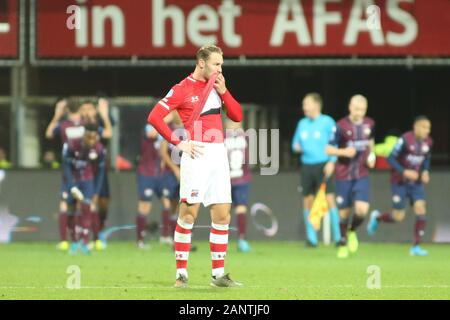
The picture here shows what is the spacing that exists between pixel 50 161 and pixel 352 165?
16.9 feet

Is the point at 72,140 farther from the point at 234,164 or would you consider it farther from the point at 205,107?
the point at 205,107

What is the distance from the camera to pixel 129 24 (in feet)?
60.6

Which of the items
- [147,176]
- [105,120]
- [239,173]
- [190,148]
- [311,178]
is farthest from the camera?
[147,176]

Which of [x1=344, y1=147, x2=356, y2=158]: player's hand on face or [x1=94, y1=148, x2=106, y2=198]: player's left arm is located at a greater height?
[x1=344, y1=147, x2=356, y2=158]: player's hand on face

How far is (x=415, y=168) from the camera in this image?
17.1 m

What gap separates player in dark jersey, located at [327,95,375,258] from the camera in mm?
16438

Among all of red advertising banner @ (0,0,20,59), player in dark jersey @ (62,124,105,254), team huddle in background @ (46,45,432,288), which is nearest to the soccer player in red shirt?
team huddle in background @ (46,45,432,288)

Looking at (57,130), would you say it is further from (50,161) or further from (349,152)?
(349,152)

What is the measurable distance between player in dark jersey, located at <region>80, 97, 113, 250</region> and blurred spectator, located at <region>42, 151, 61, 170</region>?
5.63ft

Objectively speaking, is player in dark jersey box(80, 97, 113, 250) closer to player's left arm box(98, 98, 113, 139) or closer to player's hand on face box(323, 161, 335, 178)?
player's left arm box(98, 98, 113, 139)

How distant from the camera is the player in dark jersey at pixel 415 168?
55.4 ft

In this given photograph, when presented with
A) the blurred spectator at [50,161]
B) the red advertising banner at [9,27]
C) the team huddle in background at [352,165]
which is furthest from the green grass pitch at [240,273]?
the red advertising banner at [9,27]

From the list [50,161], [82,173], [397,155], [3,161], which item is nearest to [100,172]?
[82,173]

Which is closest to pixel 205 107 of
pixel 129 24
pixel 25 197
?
pixel 129 24
